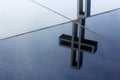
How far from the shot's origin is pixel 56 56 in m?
1.25

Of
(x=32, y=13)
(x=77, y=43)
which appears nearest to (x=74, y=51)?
(x=77, y=43)

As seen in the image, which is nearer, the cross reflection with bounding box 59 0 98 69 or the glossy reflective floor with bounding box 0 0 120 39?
the cross reflection with bounding box 59 0 98 69

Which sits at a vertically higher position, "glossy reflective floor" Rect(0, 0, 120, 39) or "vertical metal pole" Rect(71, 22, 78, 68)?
"glossy reflective floor" Rect(0, 0, 120, 39)

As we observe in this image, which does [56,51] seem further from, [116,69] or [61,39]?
[116,69]

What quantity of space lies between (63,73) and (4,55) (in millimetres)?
260

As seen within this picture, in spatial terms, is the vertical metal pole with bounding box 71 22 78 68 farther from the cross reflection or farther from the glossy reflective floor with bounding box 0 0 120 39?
the glossy reflective floor with bounding box 0 0 120 39

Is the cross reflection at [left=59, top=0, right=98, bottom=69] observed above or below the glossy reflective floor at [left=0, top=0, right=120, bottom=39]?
below

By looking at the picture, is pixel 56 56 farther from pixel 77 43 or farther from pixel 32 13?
pixel 32 13

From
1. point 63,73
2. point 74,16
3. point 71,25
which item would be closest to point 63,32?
point 71,25

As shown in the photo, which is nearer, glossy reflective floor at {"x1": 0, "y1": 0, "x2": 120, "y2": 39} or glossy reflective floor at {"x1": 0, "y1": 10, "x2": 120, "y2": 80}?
glossy reflective floor at {"x1": 0, "y1": 10, "x2": 120, "y2": 80}

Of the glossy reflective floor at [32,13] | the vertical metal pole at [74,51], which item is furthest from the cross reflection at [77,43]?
the glossy reflective floor at [32,13]

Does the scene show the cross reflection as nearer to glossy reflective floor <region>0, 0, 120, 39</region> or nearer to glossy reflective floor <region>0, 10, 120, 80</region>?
glossy reflective floor <region>0, 10, 120, 80</region>

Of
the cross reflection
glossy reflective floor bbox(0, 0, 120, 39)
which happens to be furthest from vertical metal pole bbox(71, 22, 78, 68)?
glossy reflective floor bbox(0, 0, 120, 39)

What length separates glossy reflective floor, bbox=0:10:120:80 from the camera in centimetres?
114
